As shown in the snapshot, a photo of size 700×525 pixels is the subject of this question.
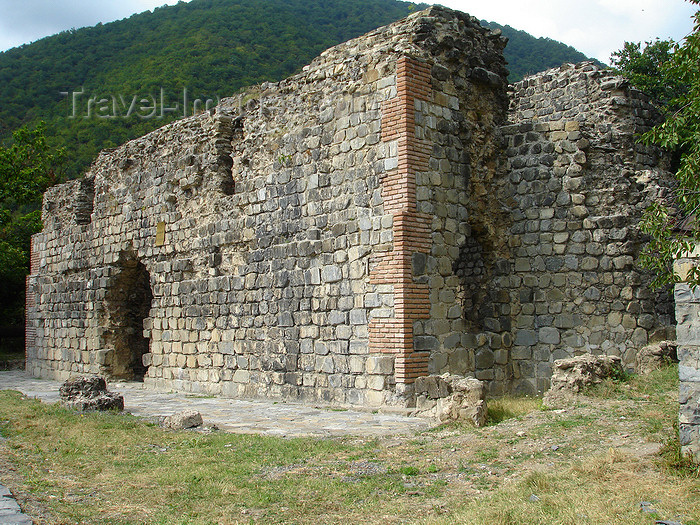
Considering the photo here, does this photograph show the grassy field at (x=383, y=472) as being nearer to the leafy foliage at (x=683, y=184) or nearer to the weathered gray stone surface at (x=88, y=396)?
the weathered gray stone surface at (x=88, y=396)

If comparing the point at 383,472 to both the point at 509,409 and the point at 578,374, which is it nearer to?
the point at 509,409

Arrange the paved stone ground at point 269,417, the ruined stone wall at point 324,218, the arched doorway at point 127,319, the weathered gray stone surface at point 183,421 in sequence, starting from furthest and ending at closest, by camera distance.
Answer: the arched doorway at point 127,319
the ruined stone wall at point 324,218
the weathered gray stone surface at point 183,421
the paved stone ground at point 269,417

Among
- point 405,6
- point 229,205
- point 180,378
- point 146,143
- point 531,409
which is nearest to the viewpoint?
point 531,409

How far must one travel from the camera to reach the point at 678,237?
5.67m

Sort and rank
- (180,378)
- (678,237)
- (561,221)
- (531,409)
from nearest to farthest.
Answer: (678,237), (531,409), (561,221), (180,378)

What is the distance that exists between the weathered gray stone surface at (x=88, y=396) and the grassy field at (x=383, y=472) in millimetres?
1323

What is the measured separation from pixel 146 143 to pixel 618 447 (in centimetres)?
1281

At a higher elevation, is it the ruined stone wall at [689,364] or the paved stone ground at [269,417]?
the ruined stone wall at [689,364]

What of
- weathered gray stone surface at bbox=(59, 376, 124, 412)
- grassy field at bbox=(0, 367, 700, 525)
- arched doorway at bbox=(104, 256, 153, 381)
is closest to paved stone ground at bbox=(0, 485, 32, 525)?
grassy field at bbox=(0, 367, 700, 525)

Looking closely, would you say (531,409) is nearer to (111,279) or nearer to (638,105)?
(638,105)

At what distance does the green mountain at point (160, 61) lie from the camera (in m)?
32.3

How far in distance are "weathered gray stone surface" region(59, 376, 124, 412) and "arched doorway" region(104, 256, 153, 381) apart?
18.5 ft

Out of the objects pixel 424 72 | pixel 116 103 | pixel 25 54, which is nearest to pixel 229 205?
pixel 424 72

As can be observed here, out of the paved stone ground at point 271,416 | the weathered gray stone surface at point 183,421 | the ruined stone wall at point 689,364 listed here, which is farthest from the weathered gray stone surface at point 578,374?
the weathered gray stone surface at point 183,421
